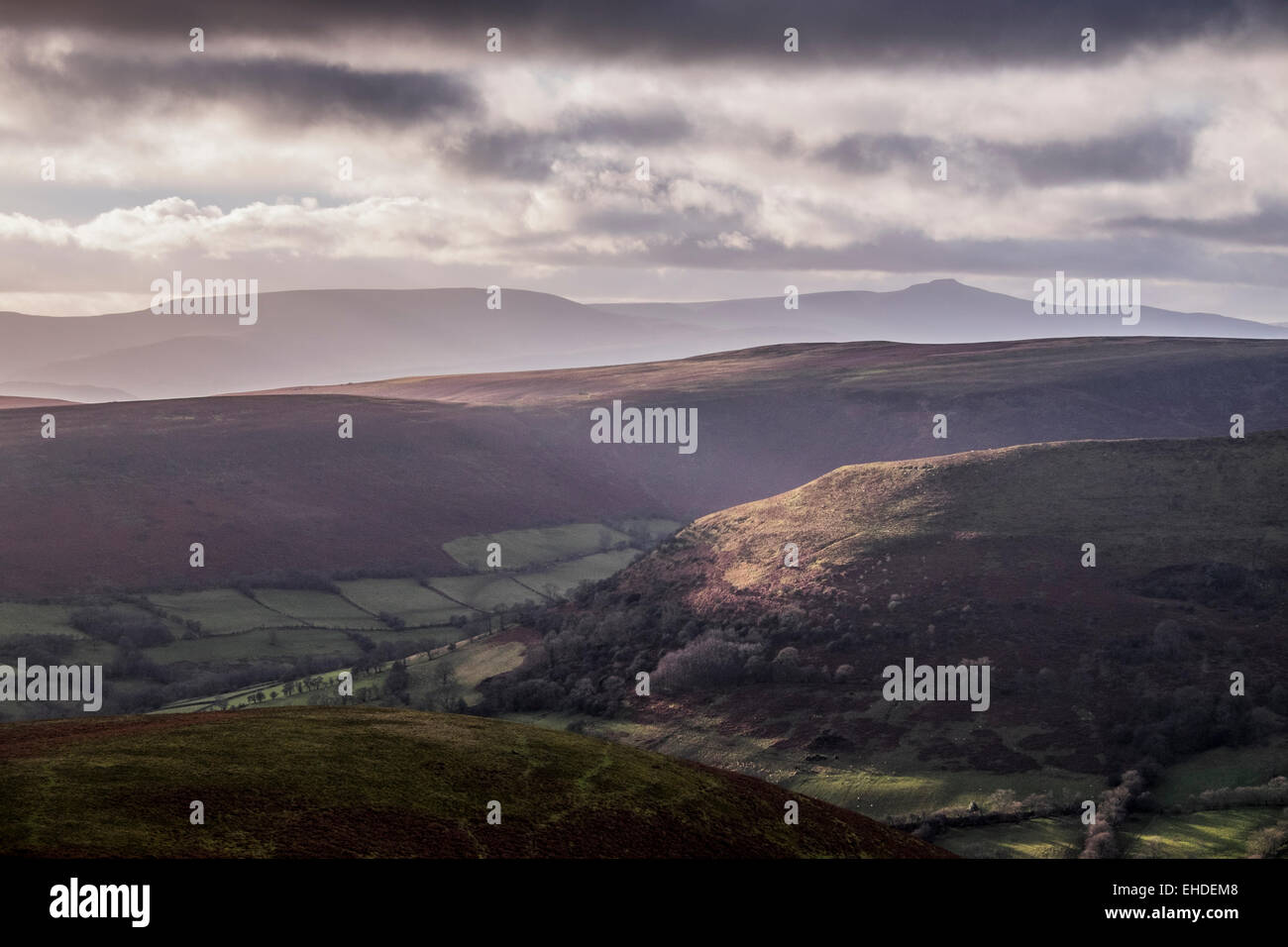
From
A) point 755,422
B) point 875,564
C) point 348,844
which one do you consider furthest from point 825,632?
point 755,422

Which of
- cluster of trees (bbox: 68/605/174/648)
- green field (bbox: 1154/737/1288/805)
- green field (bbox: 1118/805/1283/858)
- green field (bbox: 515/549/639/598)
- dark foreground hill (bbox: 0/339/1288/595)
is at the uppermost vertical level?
dark foreground hill (bbox: 0/339/1288/595)

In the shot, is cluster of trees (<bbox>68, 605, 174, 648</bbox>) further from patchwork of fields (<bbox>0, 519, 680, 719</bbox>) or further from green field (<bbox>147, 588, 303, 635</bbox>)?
green field (<bbox>147, 588, 303, 635</bbox>)

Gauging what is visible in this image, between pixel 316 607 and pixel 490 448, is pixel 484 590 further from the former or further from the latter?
pixel 490 448

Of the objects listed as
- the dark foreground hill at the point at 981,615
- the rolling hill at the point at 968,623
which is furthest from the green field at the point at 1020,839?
the dark foreground hill at the point at 981,615

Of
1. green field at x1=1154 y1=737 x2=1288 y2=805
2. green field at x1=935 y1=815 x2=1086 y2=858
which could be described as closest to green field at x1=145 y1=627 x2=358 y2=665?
green field at x1=935 y1=815 x2=1086 y2=858

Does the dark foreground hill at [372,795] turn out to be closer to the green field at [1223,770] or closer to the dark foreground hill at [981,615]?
the green field at [1223,770]
